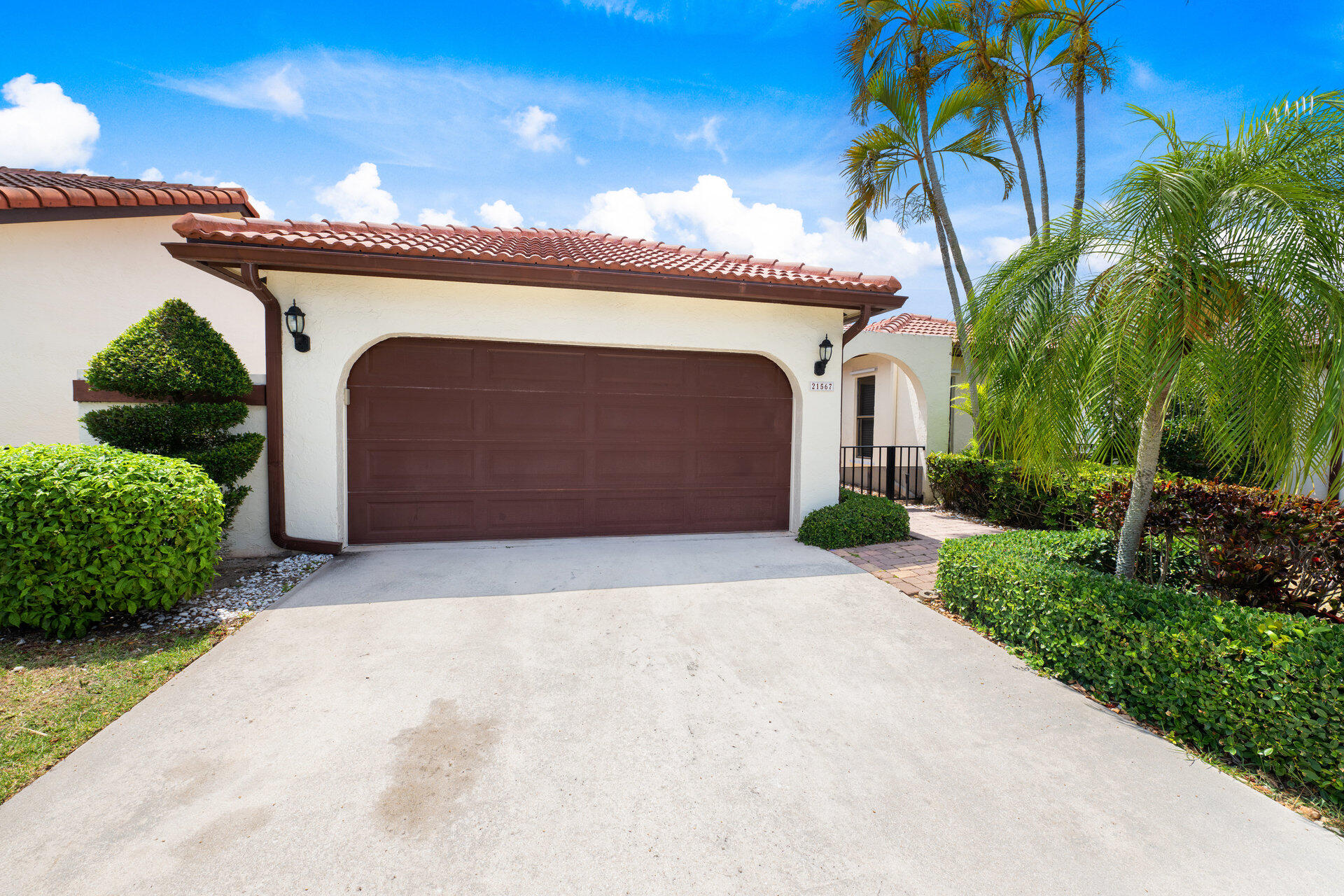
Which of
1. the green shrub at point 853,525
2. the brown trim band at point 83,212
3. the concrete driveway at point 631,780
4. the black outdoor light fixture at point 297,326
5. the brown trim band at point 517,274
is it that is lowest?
the concrete driveway at point 631,780

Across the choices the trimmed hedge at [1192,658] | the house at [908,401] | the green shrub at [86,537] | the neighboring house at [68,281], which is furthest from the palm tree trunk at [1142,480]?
the neighboring house at [68,281]

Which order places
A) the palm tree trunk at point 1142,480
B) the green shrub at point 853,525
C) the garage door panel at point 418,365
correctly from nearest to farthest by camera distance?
the palm tree trunk at point 1142,480
the garage door panel at point 418,365
the green shrub at point 853,525

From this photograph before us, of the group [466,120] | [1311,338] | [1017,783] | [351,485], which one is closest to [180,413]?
[351,485]

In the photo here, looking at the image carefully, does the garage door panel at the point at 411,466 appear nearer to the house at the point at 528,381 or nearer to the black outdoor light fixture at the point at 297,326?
the house at the point at 528,381

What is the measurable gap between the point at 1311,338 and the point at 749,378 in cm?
502

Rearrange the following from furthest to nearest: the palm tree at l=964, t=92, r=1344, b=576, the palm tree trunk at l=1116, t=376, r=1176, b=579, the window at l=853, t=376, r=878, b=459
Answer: the window at l=853, t=376, r=878, b=459 < the palm tree trunk at l=1116, t=376, r=1176, b=579 < the palm tree at l=964, t=92, r=1344, b=576

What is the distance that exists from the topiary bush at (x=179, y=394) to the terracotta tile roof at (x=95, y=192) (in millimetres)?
2953

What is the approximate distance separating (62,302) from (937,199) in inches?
517

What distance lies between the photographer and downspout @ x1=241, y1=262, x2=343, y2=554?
573 centimetres

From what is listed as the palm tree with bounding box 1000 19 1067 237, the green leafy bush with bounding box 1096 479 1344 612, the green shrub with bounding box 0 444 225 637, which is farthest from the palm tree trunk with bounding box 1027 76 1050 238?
the green shrub with bounding box 0 444 225 637

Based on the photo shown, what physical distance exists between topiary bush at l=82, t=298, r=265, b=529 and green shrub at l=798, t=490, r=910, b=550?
6.11m

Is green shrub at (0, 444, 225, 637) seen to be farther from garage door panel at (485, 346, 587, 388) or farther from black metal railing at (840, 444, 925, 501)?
black metal railing at (840, 444, 925, 501)

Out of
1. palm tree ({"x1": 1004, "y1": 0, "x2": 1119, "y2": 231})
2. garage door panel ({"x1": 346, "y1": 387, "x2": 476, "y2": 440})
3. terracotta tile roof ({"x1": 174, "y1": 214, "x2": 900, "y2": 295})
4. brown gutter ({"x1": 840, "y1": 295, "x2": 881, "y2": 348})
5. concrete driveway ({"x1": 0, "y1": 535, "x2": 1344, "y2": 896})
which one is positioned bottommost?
concrete driveway ({"x1": 0, "y1": 535, "x2": 1344, "y2": 896})

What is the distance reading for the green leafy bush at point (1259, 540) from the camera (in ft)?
10.9
